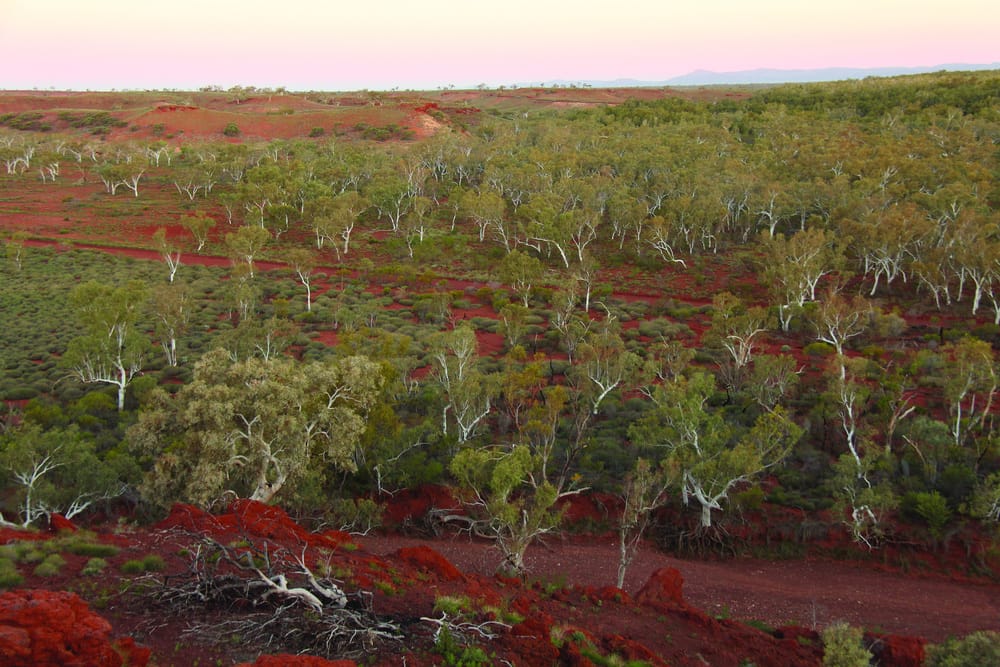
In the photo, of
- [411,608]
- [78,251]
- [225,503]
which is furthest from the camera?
[78,251]

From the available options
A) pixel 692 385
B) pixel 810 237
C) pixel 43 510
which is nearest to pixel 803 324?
pixel 810 237

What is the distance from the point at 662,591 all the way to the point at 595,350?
470 inches

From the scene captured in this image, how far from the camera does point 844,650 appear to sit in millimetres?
10266

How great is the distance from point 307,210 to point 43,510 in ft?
153

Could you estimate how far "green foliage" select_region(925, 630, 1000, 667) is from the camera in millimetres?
9531

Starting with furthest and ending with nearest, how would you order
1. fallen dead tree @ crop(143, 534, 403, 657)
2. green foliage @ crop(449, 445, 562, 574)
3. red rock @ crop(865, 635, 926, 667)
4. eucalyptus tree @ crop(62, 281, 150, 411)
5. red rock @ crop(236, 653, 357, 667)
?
eucalyptus tree @ crop(62, 281, 150, 411), green foliage @ crop(449, 445, 562, 574), red rock @ crop(865, 635, 926, 667), fallen dead tree @ crop(143, 534, 403, 657), red rock @ crop(236, 653, 357, 667)

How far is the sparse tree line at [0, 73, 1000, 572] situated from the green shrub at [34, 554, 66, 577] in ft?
13.6

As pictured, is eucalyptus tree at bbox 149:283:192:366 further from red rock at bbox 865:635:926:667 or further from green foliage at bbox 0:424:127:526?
red rock at bbox 865:635:926:667

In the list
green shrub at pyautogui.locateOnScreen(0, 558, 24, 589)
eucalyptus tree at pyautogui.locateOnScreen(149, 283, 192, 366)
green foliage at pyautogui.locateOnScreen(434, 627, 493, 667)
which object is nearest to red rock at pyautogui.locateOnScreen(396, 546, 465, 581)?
green foliage at pyautogui.locateOnScreen(434, 627, 493, 667)

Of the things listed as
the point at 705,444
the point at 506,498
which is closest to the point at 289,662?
the point at 506,498

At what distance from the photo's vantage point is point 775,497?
66.6 ft

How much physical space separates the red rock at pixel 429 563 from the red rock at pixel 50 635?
622 centimetres

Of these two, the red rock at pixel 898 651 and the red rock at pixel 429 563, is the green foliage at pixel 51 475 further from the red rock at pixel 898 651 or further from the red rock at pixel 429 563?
the red rock at pixel 898 651

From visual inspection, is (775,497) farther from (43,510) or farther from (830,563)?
(43,510)
